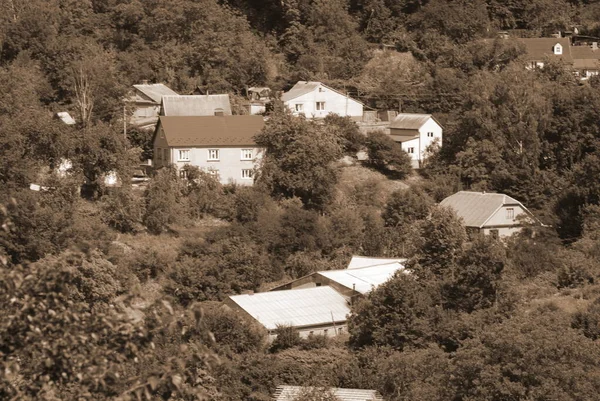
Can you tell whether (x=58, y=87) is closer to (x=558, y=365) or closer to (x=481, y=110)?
(x=481, y=110)

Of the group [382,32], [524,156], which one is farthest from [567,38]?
[524,156]

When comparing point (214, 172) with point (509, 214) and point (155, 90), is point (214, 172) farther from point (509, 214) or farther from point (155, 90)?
point (509, 214)

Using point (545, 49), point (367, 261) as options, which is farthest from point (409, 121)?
point (545, 49)

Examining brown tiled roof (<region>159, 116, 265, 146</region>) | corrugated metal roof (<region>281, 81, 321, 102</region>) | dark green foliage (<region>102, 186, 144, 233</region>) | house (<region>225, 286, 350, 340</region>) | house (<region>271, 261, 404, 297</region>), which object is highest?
corrugated metal roof (<region>281, 81, 321, 102</region>)

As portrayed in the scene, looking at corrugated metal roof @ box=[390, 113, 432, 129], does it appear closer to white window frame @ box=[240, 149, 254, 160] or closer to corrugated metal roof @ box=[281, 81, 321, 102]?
corrugated metal roof @ box=[281, 81, 321, 102]

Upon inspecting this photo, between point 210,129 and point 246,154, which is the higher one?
point 210,129

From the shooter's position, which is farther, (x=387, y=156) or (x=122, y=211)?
(x=387, y=156)

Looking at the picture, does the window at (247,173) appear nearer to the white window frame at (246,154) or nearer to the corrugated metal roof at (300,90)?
the white window frame at (246,154)

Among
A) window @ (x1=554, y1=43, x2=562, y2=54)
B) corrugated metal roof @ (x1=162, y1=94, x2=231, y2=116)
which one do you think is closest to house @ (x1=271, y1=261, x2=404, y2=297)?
corrugated metal roof @ (x1=162, y1=94, x2=231, y2=116)
